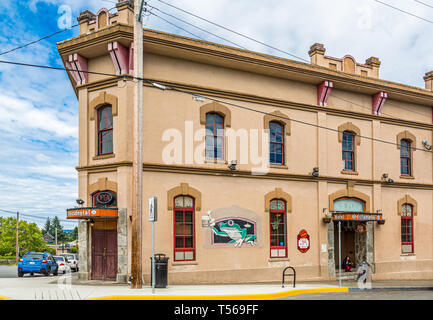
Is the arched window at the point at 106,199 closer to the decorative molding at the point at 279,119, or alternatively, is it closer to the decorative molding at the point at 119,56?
the decorative molding at the point at 119,56

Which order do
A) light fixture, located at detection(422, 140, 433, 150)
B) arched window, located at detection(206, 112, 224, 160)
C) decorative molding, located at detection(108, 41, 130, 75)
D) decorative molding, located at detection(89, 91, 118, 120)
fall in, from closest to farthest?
decorative molding, located at detection(108, 41, 130, 75) → decorative molding, located at detection(89, 91, 118, 120) → arched window, located at detection(206, 112, 224, 160) → light fixture, located at detection(422, 140, 433, 150)

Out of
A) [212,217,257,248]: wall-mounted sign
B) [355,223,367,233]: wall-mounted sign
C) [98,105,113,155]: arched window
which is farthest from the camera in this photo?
[355,223,367,233]: wall-mounted sign

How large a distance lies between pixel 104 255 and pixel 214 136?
6657mm

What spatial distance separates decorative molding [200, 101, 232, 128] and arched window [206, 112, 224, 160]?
0.86 ft

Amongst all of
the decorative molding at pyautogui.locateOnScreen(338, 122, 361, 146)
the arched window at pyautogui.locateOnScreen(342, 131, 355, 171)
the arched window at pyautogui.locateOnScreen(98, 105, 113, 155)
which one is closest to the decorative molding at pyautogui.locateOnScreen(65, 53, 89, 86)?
the arched window at pyautogui.locateOnScreen(98, 105, 113, 155)

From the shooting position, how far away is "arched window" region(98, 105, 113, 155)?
55.2 feet

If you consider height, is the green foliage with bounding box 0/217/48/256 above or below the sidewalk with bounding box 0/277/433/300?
below

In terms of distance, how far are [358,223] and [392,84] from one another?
7501 millimetres

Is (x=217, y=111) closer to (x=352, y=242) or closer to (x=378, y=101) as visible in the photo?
(x=378, y=101)

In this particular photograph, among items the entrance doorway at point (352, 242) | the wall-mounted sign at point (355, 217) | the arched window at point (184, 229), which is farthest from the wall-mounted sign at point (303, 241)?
the arched window at point (184, 229)

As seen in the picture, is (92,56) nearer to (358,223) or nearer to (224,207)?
(224,207)

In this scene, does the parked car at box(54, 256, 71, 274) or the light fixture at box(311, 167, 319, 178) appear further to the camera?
the parked car at box(54, 256, 71, 274)

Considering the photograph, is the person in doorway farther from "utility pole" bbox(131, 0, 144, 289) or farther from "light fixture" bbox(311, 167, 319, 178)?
"utility pole" bbox(131, 0, 144, 289)

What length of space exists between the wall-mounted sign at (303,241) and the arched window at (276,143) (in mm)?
3449
